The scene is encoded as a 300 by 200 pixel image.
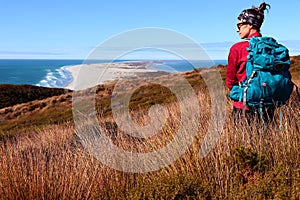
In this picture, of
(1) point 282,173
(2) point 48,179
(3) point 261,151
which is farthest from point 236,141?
(2) point 48,179

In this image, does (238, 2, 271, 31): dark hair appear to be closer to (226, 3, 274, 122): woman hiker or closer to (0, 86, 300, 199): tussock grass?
(226, 3, 274, 122): woman hiker

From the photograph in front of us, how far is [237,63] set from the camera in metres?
3.80

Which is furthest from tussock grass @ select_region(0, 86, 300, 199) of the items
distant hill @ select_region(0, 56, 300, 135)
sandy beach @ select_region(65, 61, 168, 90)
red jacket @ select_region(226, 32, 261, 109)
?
distant hill @ select_region(0, 56, 300, 135)

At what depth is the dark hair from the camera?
12.6 feet

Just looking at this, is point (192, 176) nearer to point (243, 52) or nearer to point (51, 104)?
point (243, 52)

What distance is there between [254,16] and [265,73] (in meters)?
0.70

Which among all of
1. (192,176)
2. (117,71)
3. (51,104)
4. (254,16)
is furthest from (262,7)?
(51,104)

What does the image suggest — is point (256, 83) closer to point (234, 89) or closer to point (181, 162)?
point (234, 89)

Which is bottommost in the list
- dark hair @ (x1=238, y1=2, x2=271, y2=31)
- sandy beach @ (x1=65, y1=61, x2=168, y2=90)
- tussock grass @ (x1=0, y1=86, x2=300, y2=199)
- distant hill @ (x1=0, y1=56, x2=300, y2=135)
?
distant hill @ (x1=0, y1=56, x2=300, y2=135)

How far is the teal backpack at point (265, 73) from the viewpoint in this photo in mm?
3535

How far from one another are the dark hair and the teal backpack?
0.31 m

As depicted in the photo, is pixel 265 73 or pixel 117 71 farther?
pixel 117 71

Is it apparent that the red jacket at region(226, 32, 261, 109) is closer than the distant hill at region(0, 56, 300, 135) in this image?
Yes

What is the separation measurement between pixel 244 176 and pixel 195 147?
24.3 inches
